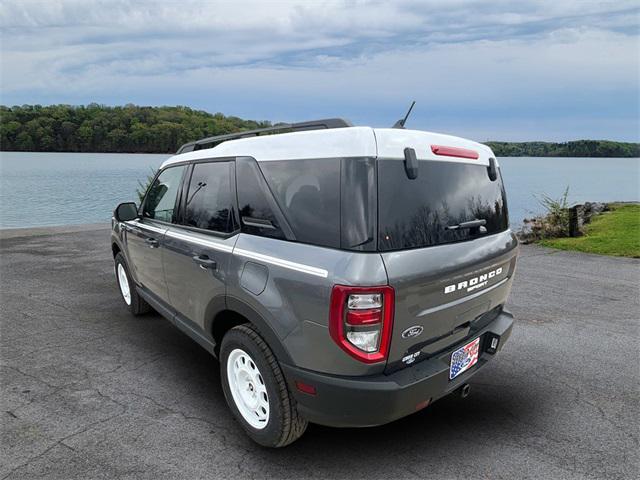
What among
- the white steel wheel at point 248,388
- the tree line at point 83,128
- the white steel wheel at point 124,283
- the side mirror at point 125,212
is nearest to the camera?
the white steel wheel at point 248,388

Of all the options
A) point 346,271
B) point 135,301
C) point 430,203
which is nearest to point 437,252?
point 430,203

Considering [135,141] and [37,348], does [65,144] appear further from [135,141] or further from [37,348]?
[37,348]

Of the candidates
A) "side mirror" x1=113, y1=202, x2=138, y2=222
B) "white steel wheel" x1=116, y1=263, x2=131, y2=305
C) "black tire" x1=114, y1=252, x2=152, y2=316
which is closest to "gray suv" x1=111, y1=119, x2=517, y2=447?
"side mirror" x1=113, y1=202, x2=138, y2=222

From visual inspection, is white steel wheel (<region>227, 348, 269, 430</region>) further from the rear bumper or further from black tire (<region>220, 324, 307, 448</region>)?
the rear bumper

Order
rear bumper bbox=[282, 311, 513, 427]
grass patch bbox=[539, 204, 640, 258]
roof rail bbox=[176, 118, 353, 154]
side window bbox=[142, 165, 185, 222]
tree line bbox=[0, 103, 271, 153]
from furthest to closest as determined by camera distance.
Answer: tree line bbox=[0, 103, 271, 153] → grass patch bbox=[539, 204, 640, 258] → side window bbox=[142, 165, 185, 222] → roof rail bbox=[176, 118, 353, 154] → rear bumper bbox=[282, 311, 513, 427]

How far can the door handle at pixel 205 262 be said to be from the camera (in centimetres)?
294

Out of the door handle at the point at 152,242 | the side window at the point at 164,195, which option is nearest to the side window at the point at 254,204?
the side window at the point at 164,195

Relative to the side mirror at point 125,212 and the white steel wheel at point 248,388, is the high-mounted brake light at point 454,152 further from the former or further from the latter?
the side mirror at point 125,212

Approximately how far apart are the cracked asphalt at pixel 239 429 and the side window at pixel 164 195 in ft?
4.40

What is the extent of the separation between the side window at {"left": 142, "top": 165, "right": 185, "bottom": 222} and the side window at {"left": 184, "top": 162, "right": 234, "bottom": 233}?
0.33 metres

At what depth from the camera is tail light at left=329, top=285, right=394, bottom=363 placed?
211 cm

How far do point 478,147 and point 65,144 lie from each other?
43355 mm

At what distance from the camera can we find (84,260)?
840cm

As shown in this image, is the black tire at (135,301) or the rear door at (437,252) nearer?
the rear door at (437,252)
